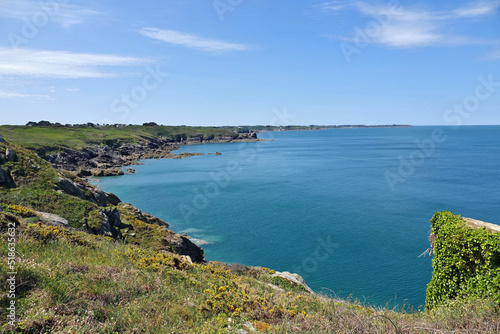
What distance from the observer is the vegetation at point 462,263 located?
36.5ft

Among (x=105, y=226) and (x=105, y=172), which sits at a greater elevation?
(x=105, y=226)

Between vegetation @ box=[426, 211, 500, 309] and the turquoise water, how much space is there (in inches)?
91.8

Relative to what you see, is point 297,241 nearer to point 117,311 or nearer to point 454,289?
point 454,289

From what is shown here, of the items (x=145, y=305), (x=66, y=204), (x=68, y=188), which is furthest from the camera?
(x=68, y=188)

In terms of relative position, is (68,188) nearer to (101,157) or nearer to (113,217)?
(113,217)

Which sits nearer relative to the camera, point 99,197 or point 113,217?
point 113,217

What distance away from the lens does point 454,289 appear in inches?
499

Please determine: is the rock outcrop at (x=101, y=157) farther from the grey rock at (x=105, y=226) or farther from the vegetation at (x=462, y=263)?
the vegetation at (x=462, y=263)

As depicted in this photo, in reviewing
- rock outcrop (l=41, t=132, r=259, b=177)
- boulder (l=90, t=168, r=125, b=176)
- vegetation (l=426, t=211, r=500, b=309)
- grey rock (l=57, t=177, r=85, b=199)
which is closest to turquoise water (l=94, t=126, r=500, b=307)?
vegetation (l=426, t=211, r=500, b=309)

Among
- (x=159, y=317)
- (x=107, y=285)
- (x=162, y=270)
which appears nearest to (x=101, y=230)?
(x=162, y=270)

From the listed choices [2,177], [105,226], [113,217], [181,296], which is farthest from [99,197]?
[181,296]

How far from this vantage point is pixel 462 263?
12.3 metres

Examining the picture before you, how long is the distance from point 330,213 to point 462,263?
3879 centimetres

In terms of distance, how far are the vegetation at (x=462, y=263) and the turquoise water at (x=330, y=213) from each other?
2332 millimetres
